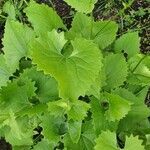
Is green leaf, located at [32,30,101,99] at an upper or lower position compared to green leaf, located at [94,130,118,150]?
upper

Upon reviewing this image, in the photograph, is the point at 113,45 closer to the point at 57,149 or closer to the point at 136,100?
the point at 136,100

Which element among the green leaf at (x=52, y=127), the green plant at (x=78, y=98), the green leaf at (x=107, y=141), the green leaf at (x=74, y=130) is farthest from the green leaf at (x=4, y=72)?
the green leaf at (x=107, y=141)

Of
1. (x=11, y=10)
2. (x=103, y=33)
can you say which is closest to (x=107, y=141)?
(x=103, y=33)

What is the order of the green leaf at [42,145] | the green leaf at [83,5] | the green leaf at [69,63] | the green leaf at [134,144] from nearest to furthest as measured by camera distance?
1. the green leaf at [69,63]
2. the green leaf at [83,5]
3. the green leaf at [134,144]
4. the green leaf at [42,145]

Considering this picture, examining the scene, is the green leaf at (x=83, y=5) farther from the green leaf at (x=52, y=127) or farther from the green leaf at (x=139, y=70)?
the green leaf at (x=52, y=127)

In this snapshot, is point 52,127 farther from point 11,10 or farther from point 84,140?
point 11,10

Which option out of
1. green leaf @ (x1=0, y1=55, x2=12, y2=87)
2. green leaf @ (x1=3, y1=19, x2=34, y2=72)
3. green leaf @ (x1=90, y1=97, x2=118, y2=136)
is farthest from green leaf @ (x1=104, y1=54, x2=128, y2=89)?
green leaf @ (x1=0, y1=55, x2=12, y2=87)

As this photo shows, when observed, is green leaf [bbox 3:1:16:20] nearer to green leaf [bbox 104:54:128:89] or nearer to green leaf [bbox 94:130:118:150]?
green leaf [bbox 104:54:128:89]
